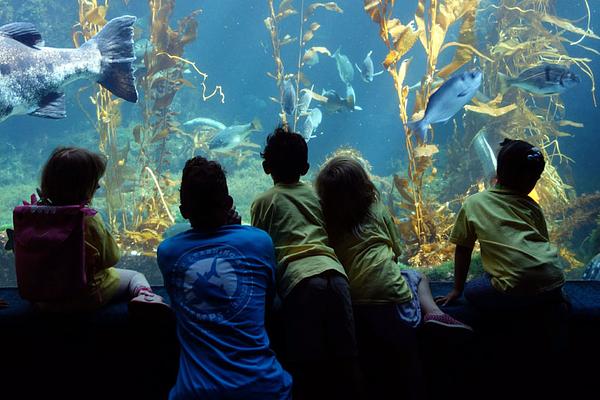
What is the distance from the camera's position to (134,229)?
6.75 meters

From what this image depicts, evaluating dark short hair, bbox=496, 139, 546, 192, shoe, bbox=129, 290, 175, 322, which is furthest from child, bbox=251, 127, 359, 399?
dark short hair, bbox=496, 139, 546, 192

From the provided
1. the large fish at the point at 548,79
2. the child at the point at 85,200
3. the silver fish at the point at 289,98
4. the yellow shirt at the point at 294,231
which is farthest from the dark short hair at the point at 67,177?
the large fish at the point at 548,79

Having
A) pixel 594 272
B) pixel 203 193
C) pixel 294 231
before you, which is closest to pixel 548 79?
pixel 594 272

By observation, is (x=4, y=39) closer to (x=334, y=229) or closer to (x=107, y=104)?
(x=107, y=104)

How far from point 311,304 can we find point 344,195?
541 mm

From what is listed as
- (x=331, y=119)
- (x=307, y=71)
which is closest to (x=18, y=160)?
(x=331, y=119)

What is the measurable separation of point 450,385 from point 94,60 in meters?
4.15

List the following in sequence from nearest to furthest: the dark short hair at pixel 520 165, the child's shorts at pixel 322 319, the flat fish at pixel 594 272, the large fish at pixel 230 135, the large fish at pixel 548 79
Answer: the child's shorts at pixel 322 319 → the dark short hair at pixel 520 165 → the flat fish at pixel 594 272 → the large fish at pixel 548 79 → the large fish at pixel 230 135

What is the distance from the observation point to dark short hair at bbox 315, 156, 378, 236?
83.5 inches

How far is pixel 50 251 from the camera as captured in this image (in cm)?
186

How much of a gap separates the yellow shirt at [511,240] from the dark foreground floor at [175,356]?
182 millimetres

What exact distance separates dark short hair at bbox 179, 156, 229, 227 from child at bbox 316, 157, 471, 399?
0.53 m

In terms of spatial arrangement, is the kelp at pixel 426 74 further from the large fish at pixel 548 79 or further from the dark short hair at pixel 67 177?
the dark short hair at pixel 67 177

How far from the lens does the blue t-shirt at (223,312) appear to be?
5.24 ft
